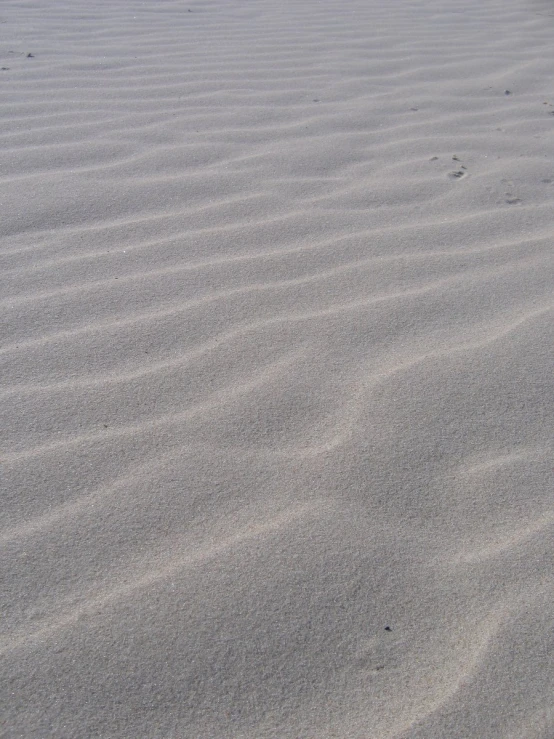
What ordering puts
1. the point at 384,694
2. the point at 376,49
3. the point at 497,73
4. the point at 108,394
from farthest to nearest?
the point at 376,49, the point at 497,73, the point at 108,394, the point at 384,694

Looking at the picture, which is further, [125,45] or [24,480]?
[125,45]

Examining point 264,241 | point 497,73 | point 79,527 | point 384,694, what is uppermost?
point 497,73

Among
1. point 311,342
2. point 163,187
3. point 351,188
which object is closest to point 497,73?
point 351,188

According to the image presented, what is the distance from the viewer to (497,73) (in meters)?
3.93

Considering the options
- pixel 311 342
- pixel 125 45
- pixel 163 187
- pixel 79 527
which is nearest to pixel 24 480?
pixel 79 527

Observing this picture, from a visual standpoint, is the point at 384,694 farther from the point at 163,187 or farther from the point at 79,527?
the point at 163,187

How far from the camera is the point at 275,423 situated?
1.63 metres

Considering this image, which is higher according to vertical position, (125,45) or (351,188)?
(125,45)

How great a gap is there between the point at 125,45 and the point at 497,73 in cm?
191

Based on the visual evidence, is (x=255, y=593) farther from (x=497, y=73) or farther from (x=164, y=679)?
(x=497, y=73)

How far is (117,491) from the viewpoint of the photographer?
1460 millimetres

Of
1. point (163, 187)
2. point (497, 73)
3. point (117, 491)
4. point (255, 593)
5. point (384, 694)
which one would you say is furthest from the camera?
point (497, 73)

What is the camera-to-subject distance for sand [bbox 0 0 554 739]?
1.18 meters

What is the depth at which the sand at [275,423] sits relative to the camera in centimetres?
118
